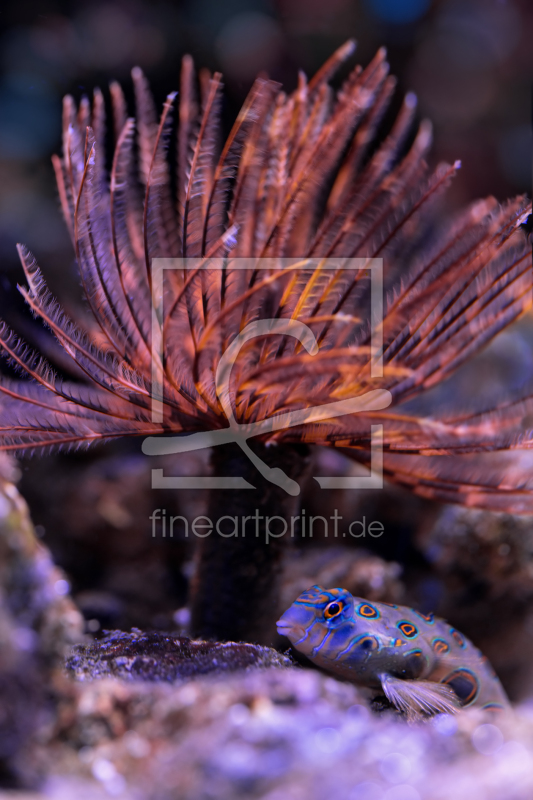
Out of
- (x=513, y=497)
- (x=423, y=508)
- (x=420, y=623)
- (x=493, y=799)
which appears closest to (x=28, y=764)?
(x=493, y=799)

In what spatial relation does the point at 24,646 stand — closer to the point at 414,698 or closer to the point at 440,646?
the point at 414,698

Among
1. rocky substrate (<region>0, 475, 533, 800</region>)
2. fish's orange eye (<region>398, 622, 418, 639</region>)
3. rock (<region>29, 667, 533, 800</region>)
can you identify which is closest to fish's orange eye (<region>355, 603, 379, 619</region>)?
fish's orange eye (<region>398, 622, 418, 639</region>)

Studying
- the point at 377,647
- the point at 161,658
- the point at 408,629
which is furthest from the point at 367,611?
the point at 161,658

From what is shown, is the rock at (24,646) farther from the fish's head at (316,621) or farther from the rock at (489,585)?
the rock at (489,585)

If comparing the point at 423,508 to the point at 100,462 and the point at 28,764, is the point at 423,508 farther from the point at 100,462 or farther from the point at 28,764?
the point at 28,764

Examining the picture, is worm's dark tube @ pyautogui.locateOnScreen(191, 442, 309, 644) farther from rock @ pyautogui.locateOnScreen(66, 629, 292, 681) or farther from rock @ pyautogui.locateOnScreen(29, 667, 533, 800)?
rock @ pyautogui.locateOnScreen(29, 667, 533, 800)

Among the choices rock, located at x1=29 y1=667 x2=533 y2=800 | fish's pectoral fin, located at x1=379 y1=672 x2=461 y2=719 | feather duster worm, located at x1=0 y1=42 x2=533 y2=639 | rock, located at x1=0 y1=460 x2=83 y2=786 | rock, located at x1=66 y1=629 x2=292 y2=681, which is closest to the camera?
rock, located at x1=29 y1=667 x2=533 y2=800

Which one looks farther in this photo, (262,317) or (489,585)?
(489,585)
